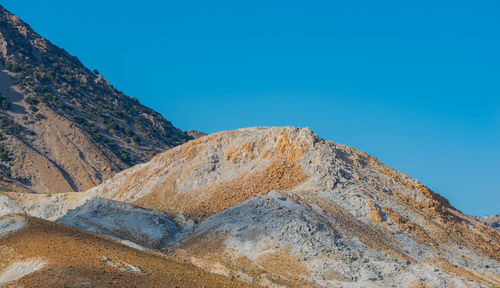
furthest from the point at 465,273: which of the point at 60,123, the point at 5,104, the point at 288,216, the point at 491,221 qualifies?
the point at 5,104

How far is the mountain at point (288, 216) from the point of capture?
116 feet

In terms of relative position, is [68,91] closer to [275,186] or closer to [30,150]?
[30,150]

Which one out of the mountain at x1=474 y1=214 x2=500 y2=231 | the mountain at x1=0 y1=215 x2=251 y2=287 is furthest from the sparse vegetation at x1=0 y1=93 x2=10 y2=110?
the mountain at x1=474 y1=214 x2=500 y2=231

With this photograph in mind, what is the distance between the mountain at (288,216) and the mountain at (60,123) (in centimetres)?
2497

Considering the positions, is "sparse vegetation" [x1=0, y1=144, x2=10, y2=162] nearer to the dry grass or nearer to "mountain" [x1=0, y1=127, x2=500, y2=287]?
"mountain" [x1=0, y1=127, x2=500, y2=287]

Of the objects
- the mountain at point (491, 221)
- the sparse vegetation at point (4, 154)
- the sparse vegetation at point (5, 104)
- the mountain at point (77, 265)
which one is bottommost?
the mountain at point (77, 265)

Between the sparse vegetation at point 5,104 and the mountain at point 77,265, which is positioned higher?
the sparse vegetation at point 5,104

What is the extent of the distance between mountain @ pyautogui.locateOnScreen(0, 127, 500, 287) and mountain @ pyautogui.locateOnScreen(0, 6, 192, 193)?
81.9 feet

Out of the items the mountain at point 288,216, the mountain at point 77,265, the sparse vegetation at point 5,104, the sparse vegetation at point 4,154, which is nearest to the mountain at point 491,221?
the mountain at point 288,216

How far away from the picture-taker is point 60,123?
326 ft

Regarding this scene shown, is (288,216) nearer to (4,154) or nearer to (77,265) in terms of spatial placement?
(77,265)

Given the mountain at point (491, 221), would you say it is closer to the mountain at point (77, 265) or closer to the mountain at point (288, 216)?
the mountain at point (288, 216)

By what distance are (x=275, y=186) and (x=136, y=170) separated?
2036 centimetres

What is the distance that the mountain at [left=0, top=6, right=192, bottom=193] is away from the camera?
86.8m
